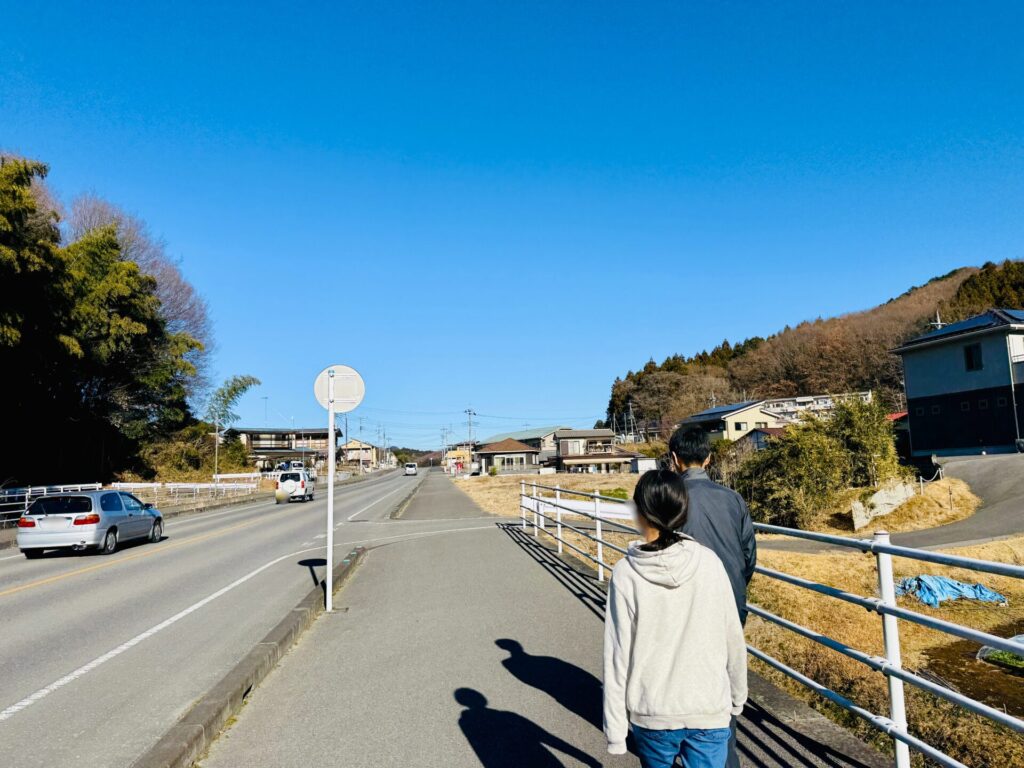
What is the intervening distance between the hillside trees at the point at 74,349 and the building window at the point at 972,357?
4082cm

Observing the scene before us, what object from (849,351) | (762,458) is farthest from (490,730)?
(849,351)

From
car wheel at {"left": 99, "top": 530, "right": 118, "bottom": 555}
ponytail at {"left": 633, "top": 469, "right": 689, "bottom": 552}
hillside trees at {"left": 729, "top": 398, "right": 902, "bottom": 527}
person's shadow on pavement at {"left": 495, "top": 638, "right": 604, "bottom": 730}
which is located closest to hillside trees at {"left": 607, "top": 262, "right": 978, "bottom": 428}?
hillside trees at {"left": 729, "top": 398, "right": 902, "bottom": 527}

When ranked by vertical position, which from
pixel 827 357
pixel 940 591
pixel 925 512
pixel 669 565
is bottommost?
pixel 940 591

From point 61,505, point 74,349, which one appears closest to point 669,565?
point 61,505

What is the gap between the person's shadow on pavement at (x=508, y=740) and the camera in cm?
423

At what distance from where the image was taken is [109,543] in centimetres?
1625

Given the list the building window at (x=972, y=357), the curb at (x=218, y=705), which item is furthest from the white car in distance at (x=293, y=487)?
the building window at (x=972, y=357)

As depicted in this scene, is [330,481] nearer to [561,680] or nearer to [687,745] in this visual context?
[561,680]

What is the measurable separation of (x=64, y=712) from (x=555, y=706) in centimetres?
362

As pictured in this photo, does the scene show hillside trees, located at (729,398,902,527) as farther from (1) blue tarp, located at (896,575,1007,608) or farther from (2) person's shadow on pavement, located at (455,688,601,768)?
(2) person's shadow on pavement, located at (455,688,601,768)

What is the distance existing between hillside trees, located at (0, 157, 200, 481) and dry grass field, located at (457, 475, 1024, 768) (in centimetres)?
2004

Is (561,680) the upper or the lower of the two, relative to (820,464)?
lower

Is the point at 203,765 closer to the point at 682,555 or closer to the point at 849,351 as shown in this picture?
the point at 682,555

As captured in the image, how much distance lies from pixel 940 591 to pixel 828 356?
75.9m
